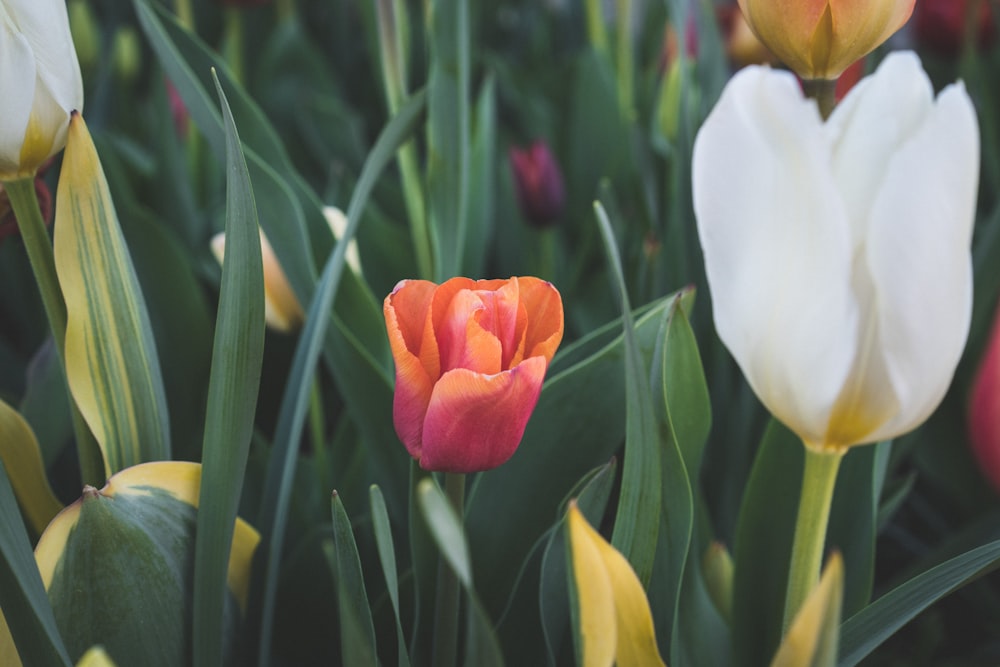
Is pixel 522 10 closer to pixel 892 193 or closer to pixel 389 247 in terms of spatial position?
pixel 389 247

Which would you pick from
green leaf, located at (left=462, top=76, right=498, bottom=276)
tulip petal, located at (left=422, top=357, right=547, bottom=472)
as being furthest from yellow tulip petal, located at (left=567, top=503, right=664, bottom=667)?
green leaf, located at (left=462, top=76, right=498, bottom=276)

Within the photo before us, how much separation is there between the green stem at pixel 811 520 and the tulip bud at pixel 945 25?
2.72 ft

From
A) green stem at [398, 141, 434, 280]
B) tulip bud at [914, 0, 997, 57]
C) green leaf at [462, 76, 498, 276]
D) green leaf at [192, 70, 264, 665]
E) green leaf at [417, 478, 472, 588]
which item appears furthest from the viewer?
tulip bud at [914, 0, 997, 57]

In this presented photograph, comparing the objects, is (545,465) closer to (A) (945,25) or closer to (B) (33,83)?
(B) (33,83)

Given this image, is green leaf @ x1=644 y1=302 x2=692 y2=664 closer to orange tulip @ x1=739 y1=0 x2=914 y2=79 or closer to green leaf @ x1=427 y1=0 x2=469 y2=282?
orange tulip @ x1=739 y1=0 x2=914 y2=79

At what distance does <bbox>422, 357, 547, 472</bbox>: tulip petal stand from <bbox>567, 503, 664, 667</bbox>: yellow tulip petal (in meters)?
0.03

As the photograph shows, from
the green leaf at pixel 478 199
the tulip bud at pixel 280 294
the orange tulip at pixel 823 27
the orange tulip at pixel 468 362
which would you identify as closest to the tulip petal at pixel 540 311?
the orange tulip at pixel 468 362

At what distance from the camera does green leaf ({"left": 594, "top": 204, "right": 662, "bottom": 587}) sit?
28 cm

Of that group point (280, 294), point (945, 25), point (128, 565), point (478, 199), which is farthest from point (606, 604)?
point (945, 25)

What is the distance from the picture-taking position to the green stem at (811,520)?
276 millimetres

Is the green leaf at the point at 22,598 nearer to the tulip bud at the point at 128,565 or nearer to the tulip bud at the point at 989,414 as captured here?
the tulip bud at the point at 128,565

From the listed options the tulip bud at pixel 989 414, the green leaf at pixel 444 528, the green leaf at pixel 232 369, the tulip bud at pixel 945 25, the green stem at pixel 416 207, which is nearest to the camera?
the green leaf at pixel 444 528

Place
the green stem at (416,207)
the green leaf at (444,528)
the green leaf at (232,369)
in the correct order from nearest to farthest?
1. the green leaf at (444,528)
2. the green leaf at (232,369)
3. the green stem at (416,207)

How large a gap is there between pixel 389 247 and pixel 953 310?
485 millimetres
